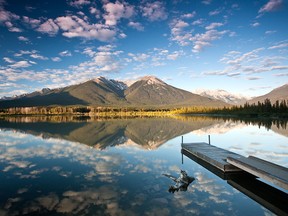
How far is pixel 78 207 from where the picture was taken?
35.2 ft

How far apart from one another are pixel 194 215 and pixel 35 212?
623cm

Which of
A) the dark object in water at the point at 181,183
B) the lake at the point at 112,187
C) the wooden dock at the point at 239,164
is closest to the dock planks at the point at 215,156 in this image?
the wooden dock at the point at 239,164

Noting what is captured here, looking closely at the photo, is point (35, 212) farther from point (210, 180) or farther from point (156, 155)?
point (156, 155)

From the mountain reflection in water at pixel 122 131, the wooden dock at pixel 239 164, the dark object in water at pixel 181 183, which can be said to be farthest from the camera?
the mountain reflection in water at pixel 122 131

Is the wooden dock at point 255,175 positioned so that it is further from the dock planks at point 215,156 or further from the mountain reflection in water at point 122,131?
the mountain reflection in water at point 122,131

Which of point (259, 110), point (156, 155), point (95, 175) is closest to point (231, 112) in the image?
point (259, 110)

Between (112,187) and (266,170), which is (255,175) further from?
(112,187)

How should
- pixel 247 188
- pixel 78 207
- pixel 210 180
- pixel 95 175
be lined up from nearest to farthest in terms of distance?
pixel 78 207 < pixel 247 188 < pixel 210 180 < pixel 95 175

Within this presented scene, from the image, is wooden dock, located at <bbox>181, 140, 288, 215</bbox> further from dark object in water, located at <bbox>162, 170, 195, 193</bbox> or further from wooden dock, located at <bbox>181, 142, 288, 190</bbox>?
dark object in water, located at <bbox>162, 170, 195, 193</bbox>

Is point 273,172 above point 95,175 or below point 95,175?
above

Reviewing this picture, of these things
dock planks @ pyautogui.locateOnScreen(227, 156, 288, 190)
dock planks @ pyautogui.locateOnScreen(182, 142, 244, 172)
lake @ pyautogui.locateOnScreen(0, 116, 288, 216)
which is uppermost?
dock planks @ pyautogui.locateOnScreen(227, 156, 288, 190)

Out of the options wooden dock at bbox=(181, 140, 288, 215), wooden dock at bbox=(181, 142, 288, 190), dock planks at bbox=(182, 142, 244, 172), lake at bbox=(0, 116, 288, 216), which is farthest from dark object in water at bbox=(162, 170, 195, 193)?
dock planks at bbox=(182, 142, 244, 172)

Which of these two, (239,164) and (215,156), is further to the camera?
(215,156)

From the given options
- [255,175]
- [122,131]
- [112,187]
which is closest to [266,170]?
[255,175]
